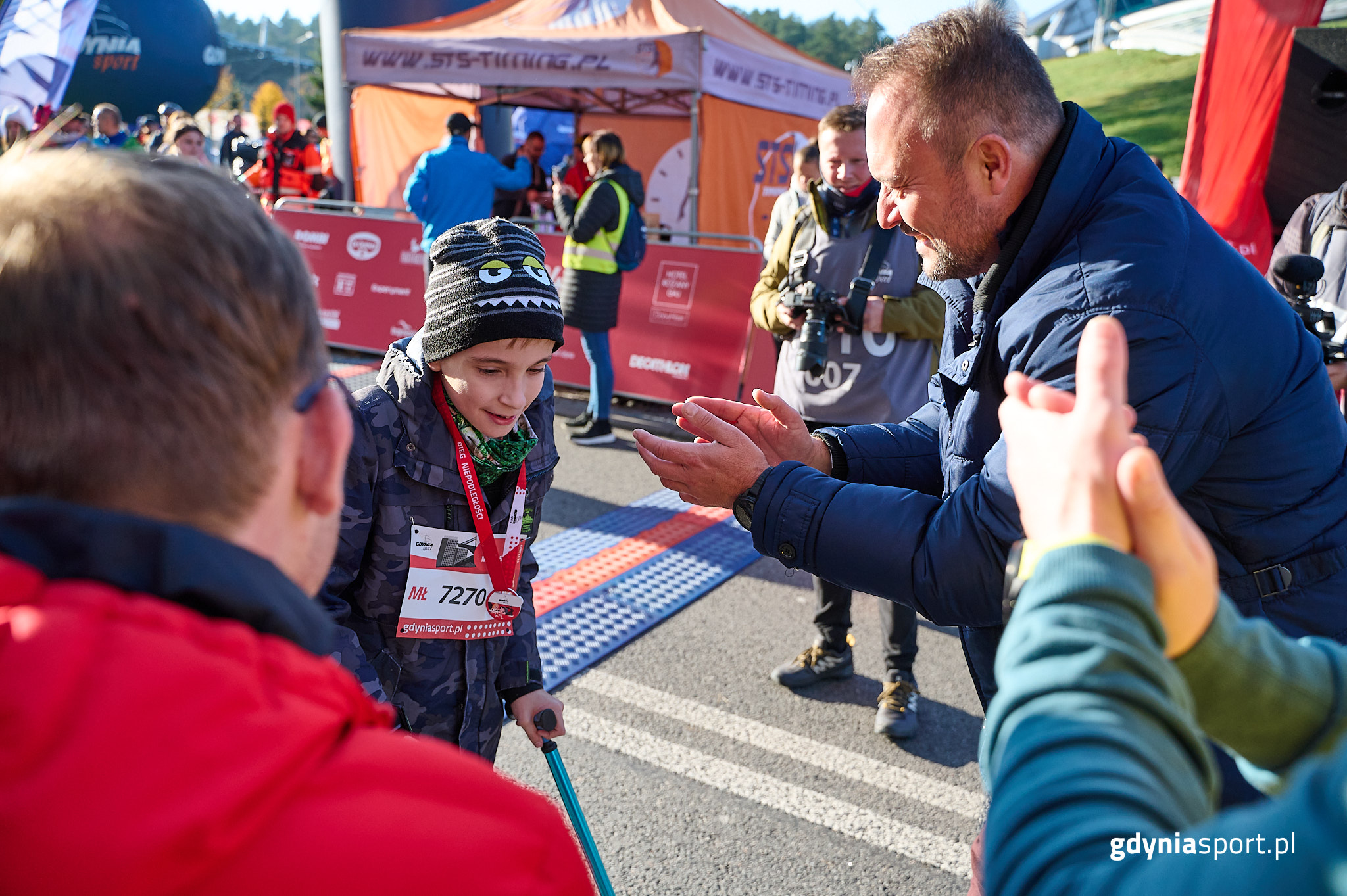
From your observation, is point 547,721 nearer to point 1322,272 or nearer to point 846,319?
point 846,319

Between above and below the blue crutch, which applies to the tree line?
above

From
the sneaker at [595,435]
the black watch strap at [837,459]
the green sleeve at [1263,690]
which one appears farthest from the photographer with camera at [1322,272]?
the sneaker at [595,435]

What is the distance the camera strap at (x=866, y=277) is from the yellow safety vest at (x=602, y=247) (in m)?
3.37

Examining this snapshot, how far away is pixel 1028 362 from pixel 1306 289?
3115 mm

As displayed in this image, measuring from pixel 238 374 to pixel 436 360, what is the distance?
1.41 meters

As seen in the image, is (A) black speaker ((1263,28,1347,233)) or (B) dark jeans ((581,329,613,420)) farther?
(A) black speaker ((1263,28,1347,233))

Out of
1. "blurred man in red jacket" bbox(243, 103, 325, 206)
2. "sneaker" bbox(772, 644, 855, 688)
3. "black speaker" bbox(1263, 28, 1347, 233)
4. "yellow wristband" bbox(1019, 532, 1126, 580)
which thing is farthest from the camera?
"blurred man in red jacket" bbox(243, 103, 325, 206)

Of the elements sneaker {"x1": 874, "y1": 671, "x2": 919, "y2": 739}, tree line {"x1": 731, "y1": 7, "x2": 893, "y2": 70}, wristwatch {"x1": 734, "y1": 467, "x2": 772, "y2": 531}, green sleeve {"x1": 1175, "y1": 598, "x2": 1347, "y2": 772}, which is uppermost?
tree line {"x1": 731, "y1": 7, "x2": 893, "y2": 70}

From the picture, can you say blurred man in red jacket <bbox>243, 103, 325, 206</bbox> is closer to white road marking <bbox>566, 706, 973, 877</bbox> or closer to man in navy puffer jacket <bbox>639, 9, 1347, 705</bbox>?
white road marking <bbox>566, 706, 973, 877</bbox>

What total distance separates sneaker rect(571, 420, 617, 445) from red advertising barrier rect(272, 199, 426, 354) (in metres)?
2.70

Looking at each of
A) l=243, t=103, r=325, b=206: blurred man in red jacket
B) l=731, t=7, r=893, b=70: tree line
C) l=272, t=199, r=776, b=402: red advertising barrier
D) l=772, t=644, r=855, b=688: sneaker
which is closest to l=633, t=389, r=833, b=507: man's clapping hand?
l=772, t=644, r=855, b=688: sneaker

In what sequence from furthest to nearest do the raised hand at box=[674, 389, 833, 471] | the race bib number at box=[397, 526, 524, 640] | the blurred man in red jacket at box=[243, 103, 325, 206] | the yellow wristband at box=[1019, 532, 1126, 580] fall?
the blurred man in red jacket at box=[243, 103, 325, 206] → the raised hand at box=[674, 389, 833, 471] → the race bib number at box=[397, 526, 524, 640] → the yellow wristband at box=[1019, 532, 1126, 580]

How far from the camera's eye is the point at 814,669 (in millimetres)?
3830

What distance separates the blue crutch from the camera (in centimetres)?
196
